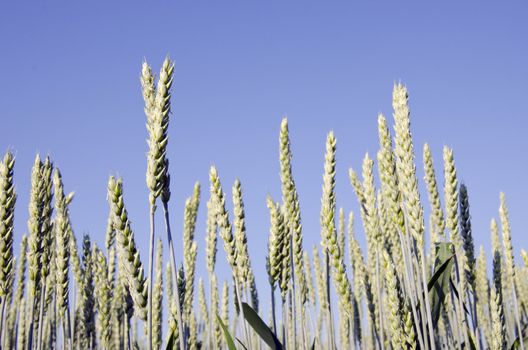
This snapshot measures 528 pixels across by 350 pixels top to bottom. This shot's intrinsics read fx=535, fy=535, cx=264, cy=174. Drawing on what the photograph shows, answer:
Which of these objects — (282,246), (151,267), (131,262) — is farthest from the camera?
(282,246)

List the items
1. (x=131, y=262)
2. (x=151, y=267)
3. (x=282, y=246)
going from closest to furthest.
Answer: (x=151, y=267) → (x=131, y=262) → (x=282, y=246)

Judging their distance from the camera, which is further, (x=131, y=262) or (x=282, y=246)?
(x=282, y=246)

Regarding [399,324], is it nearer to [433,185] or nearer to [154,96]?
[433,185]

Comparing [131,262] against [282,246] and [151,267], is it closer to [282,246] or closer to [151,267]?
[151,267]

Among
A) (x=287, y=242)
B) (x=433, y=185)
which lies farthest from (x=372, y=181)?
(x=287, y=242)

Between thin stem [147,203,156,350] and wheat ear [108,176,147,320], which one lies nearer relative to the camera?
thin stem [147,203,156,350]

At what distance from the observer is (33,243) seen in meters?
3.31

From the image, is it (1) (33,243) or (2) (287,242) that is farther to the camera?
(2) (287,242)

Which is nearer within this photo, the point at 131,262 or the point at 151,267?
the point at 151,267

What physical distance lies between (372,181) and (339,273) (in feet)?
3.14

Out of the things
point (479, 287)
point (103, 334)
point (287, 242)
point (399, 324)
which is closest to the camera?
point (399, 324)

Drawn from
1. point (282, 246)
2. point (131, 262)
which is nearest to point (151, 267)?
point (131, 262)

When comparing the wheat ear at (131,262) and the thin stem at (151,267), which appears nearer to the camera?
the thin stem at (151,267)

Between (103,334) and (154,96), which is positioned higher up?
(154,96)
